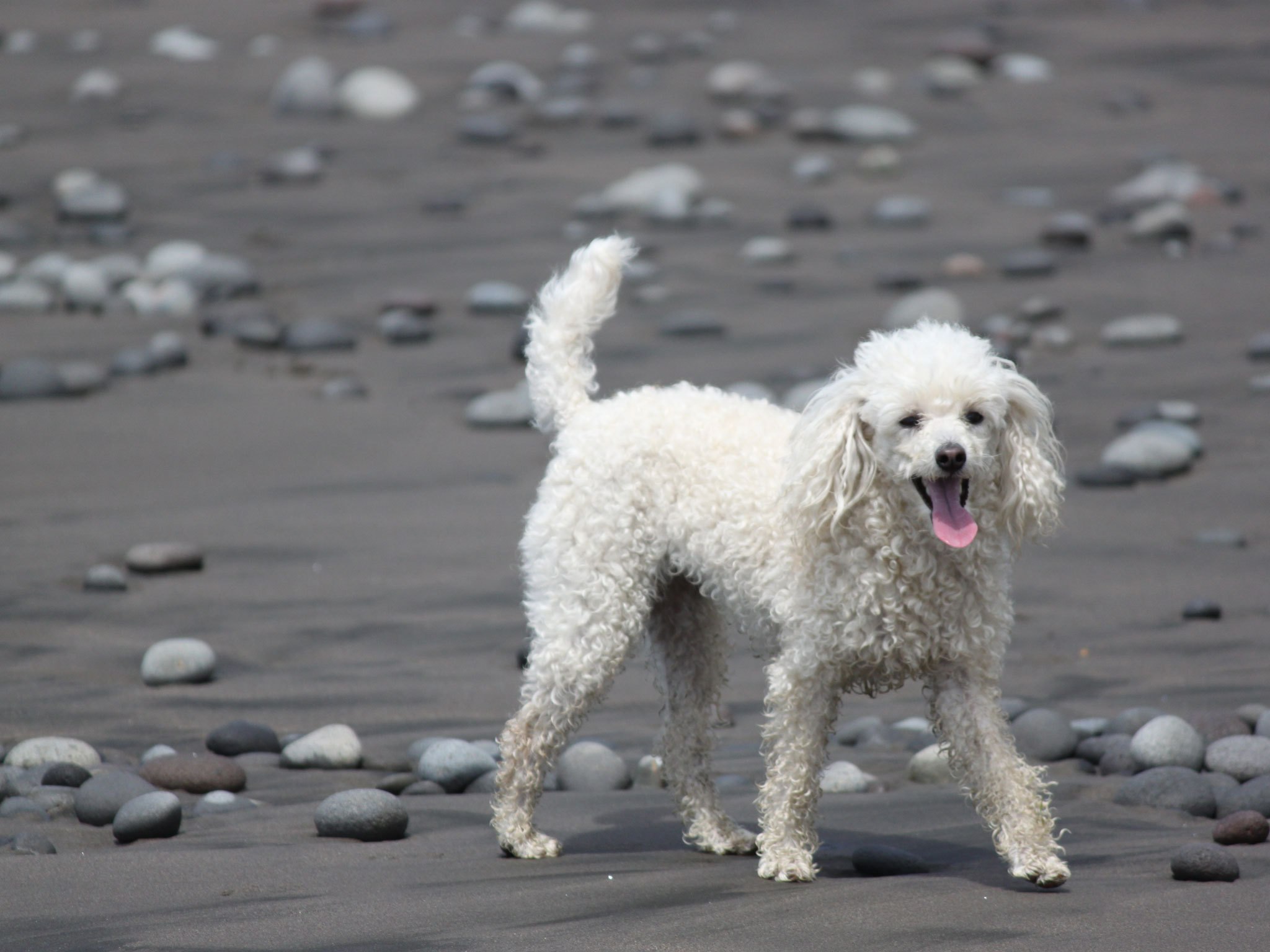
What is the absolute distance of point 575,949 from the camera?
4.01m

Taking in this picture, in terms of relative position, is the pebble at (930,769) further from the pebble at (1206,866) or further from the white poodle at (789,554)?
the pebble at (1206,866)

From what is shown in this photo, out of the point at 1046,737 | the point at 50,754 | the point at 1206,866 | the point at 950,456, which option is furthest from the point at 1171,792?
the point at 50,754

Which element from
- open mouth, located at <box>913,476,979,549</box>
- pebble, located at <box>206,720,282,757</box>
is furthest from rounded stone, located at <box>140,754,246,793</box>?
open mouth, located at <box>913,476,979,549</box>

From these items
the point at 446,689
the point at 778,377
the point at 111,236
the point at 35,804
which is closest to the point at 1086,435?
the point at 778,377

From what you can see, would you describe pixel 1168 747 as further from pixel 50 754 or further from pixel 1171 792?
pixel 50 754

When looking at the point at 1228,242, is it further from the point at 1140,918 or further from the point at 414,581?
the point at 1140,918

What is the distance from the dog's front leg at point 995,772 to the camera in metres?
4.48

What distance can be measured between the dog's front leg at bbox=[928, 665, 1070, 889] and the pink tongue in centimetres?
45

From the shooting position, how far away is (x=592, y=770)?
5938mm

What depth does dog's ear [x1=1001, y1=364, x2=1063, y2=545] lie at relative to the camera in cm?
460

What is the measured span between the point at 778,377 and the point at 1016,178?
4724 millimetres

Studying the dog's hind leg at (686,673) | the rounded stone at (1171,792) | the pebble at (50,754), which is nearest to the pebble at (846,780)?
the dog's hind leg at (686,673)

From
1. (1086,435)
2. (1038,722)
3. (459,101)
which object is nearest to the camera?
(1038,722)

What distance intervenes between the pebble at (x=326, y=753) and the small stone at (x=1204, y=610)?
359 centimetres
